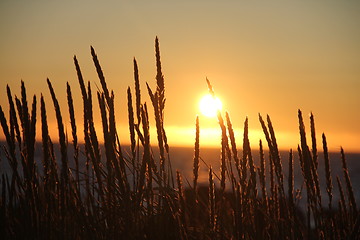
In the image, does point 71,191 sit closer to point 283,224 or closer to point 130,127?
point 130,127

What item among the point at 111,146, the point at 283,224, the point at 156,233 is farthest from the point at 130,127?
the point at 283,224

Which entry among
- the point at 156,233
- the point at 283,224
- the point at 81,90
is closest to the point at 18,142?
the point at 81,90

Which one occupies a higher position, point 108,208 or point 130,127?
point 130,127

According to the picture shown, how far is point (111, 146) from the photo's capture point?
1.97m

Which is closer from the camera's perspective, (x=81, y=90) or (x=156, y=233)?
(x=81, y=90)

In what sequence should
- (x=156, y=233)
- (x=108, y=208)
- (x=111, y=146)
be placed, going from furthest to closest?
(x=156, y=233) → (x=108, y=208) → (x=111, y=146)

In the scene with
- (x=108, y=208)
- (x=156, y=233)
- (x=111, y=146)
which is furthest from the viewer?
(x=156, y=233)

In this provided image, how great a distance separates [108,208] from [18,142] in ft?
1.54

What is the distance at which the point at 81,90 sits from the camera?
6.85ft

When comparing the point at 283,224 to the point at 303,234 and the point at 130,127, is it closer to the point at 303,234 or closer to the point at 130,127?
the point at 303,234

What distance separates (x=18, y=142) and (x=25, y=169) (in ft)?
0.67

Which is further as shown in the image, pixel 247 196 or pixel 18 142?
pixel 18 142

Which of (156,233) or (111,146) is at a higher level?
(111,146)

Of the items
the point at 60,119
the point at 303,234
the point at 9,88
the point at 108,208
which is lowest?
the point at 303,234
